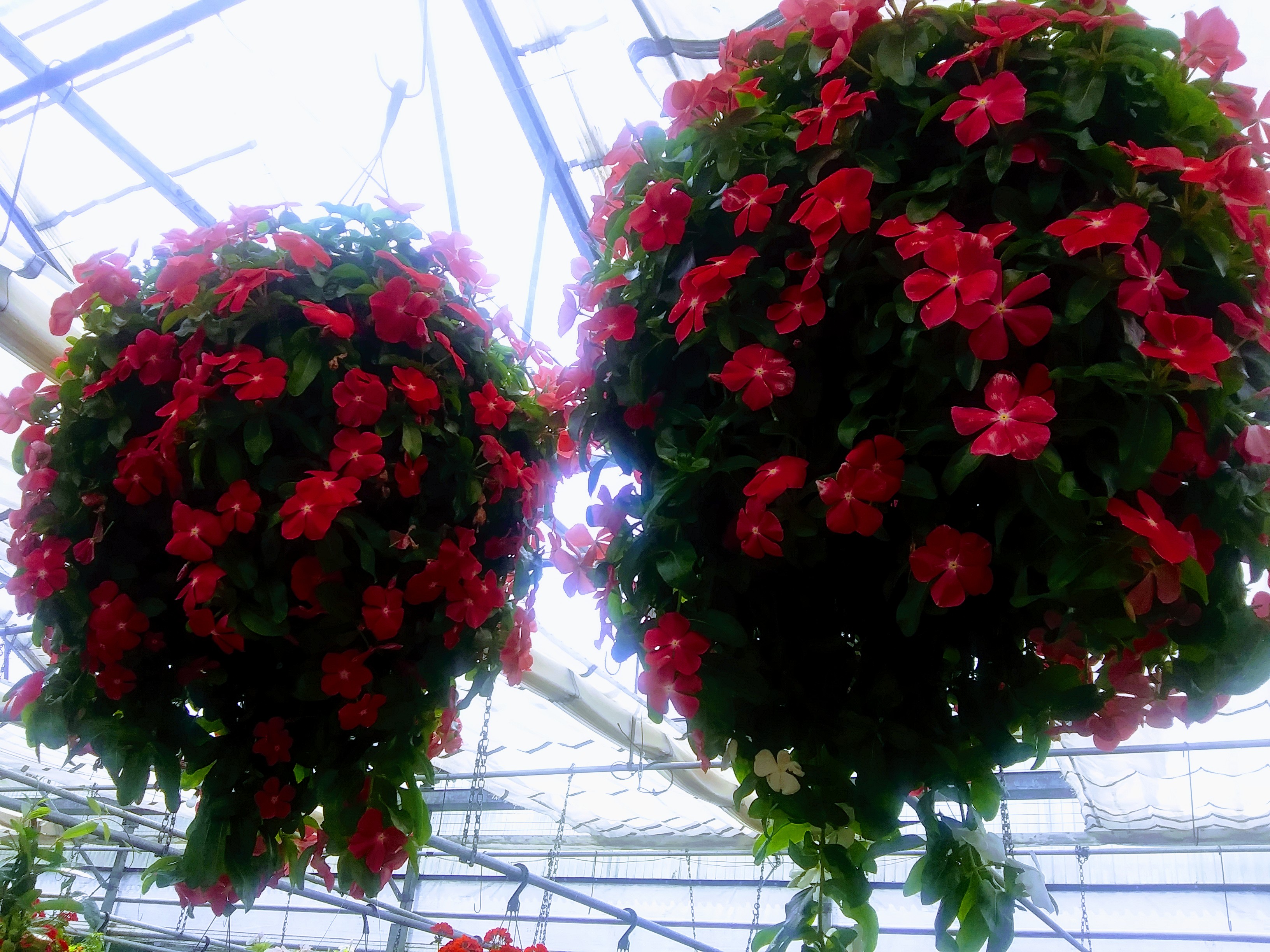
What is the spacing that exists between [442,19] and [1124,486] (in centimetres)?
198

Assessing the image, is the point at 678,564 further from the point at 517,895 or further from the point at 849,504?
the point at 517,895

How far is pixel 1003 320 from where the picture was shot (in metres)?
0.50

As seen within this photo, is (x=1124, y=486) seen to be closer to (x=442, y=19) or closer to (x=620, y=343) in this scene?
(x=620, y=343)

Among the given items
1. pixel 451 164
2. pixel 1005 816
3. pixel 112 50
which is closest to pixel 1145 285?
pixel 1005 816

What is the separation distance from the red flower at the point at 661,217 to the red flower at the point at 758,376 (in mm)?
108

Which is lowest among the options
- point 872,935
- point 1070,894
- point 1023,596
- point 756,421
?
point 872,935

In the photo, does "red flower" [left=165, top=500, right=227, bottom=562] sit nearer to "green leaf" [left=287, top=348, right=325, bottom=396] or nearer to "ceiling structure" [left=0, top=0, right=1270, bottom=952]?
"green leaf" [left=287, top=348, right=325, bottom=396]

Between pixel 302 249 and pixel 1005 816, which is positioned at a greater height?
pixel 302 249

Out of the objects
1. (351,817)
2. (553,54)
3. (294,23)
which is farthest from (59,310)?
(294,23)

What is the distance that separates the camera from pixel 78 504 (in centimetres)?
80

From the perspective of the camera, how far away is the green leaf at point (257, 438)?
72 centimetres

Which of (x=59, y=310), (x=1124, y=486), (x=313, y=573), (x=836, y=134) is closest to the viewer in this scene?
(x=1124, y=486)

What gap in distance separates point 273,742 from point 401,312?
362 millimetres

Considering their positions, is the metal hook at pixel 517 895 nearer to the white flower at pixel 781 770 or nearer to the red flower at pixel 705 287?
the white flower at pixel 781 770
